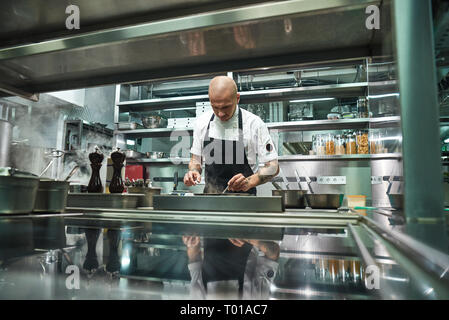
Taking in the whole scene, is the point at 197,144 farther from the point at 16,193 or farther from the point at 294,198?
the point at 16,193

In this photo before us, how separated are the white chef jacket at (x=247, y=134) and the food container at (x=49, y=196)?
38.0 inches

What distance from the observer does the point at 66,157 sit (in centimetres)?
348

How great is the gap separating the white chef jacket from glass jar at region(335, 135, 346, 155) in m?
1.60

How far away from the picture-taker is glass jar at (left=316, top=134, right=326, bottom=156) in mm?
3081

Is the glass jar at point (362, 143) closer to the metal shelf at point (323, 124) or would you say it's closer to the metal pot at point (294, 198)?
the metal shelf at point (323, 124)

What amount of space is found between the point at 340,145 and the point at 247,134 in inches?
68.3

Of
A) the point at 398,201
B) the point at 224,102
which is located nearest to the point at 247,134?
the point at 224,102

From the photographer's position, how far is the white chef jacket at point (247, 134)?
1.64 m

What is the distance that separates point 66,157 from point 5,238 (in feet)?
11.6

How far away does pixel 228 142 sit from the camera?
1740 millimetres

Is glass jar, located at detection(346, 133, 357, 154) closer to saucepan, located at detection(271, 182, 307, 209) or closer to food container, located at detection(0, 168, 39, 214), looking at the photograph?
saucepan, located at detection(271, 182, 307, 209)

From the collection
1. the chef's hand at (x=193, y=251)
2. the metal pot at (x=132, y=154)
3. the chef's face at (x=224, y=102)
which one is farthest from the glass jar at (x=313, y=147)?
the chef's hand at (x=193, y=251)
